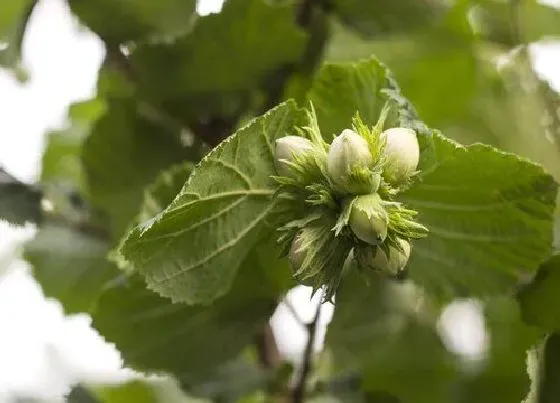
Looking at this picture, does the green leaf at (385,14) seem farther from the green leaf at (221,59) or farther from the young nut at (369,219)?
the young nut at (369,219)

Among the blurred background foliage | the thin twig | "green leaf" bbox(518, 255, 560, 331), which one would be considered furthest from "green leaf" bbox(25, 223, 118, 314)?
"green leaf" bbox(518, 255, 560, 331)

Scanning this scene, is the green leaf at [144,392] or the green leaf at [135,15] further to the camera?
the green leaf at [144,392]

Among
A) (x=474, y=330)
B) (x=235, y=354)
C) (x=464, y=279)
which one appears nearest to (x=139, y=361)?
(x=235, y=354)

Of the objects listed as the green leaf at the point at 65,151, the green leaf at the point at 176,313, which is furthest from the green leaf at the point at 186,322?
the green leaf at the point at 65,151

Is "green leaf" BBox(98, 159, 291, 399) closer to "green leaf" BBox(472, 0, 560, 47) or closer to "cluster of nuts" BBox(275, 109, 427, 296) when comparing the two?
"cluster of nuts" BBox(275, 109, 427, 296)

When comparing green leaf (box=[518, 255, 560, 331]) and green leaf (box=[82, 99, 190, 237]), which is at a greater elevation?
green leaf (box=[82, 99, 190, 237])

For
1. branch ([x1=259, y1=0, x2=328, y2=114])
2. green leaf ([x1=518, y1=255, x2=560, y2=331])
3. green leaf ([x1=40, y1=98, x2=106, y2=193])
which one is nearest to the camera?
Result: green leaf ([x1=518, y1=255, x2=560, y2=331])

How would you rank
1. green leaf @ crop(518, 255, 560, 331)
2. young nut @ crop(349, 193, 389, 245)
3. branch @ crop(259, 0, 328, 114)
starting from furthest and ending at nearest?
1. branch @ crop(259, 0, 328, 114)
2. green leaf @ crop(518, 255, 560, 331)
3. young nut @ crop(349, 193, 389, 245)
